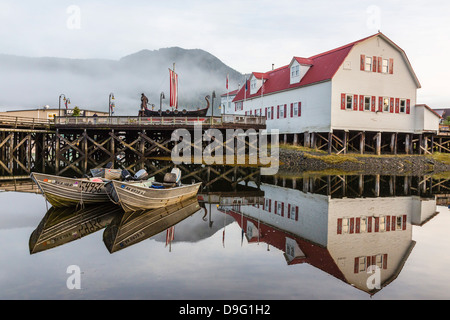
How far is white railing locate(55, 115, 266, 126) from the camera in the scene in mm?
40125

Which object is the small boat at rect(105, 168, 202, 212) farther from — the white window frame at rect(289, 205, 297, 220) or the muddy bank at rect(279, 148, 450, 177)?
the muddy bank at rect(279, 148, 450, 177)

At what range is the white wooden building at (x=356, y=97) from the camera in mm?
39688

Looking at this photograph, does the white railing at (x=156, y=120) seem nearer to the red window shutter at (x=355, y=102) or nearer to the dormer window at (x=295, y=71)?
the dormer window at (x=295, y=71)

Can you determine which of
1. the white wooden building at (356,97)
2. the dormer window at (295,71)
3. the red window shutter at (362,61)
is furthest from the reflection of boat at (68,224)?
the dormer window at (295,71)

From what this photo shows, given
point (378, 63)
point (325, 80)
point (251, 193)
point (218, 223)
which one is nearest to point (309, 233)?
point (218, 223)

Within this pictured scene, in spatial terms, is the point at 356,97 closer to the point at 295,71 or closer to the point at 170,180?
the point at 295,71

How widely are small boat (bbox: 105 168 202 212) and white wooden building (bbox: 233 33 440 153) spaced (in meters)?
24.3

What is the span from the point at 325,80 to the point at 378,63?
6443 millimetres

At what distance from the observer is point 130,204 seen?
16625 mm

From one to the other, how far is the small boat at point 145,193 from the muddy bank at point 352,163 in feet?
64.9

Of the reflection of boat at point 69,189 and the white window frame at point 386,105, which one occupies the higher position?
the white window frame at point 386,105

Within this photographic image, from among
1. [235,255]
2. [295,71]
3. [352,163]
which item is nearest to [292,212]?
[235,255]

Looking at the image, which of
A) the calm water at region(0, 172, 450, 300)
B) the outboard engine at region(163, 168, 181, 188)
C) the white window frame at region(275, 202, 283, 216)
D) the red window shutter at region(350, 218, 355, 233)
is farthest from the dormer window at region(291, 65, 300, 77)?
the red window shutter at region(350, 218, 355, 233)
